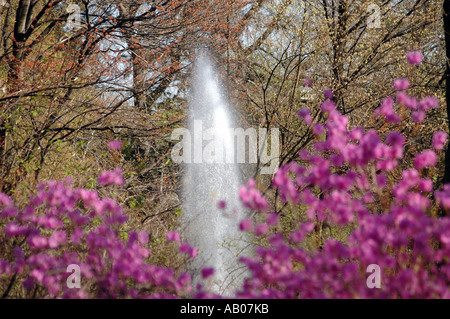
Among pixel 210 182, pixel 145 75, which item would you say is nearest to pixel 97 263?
pixel 145 75

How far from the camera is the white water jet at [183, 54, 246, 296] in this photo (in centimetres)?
854

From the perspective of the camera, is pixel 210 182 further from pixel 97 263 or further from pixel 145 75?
pixel 97 263

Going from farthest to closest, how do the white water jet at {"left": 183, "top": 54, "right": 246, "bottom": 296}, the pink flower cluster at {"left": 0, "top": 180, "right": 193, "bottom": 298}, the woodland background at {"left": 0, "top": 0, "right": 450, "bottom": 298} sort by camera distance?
the white water jet at {"left": 183, "top": 54, "right": 246, "bottom": 296}
the woodland background at {"left": 0, "top": 0, "right": 450, "bottom": 298}
the pink flower cluster at {"left": 0, "top": 180, "right": 193, "bottom": 298}

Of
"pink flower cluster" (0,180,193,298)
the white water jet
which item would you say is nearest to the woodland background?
the white water jet

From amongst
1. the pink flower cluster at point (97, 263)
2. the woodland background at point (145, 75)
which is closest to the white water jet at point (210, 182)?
the woodland background at point (145, 75)

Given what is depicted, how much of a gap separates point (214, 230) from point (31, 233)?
5597mm

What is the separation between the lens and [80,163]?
8.05 meters

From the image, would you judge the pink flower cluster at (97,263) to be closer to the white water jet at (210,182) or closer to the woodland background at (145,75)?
the woodland background at (145,75)

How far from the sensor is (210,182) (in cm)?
1024

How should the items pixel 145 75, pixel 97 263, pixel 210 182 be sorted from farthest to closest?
pixel 210 182 → pixel 145 75 → pixel 97 263

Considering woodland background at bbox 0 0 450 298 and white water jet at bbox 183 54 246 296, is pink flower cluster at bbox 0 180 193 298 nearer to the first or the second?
woodland background at bbox 0 0 450 298

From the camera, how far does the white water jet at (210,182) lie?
28.0 feet
